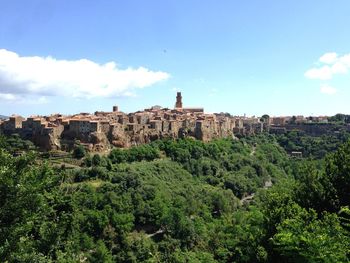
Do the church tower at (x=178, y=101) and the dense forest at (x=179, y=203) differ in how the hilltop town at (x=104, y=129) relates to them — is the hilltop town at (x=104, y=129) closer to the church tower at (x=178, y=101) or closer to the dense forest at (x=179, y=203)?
the dense forest at (x=179, y=203)

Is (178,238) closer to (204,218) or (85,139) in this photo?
(204,218)

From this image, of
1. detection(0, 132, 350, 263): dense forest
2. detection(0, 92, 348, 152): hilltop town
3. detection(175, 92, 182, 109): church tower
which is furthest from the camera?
detection(175, 92, 182, 109): church tower

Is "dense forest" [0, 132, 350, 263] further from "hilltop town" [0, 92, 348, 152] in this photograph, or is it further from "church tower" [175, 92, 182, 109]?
"church tower" [175, 92, 182, 109]

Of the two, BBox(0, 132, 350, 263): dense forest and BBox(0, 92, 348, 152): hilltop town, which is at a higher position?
BBox(0, 92, 348, 152): hilltop town

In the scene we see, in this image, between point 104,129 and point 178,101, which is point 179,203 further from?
point 178,101

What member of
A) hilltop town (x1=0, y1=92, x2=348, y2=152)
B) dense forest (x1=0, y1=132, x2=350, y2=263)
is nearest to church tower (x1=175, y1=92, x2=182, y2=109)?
Answer: hilltop town (x1=0, y1=92, x2=348, y2=152)

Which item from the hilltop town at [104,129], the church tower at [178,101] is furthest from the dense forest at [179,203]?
the church tower at [178,101]

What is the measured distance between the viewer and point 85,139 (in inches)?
1876

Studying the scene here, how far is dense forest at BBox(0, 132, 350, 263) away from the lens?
10984 millimetres

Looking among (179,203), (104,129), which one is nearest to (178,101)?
(104,129)

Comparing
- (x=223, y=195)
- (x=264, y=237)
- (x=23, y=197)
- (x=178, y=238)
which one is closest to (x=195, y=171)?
(x=223, y=195)

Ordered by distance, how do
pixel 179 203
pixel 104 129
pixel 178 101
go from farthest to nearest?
pixel 178 101
pixel 104 129
pixel 179 203

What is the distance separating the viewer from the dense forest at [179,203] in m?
11.0

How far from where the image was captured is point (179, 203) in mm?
41000
